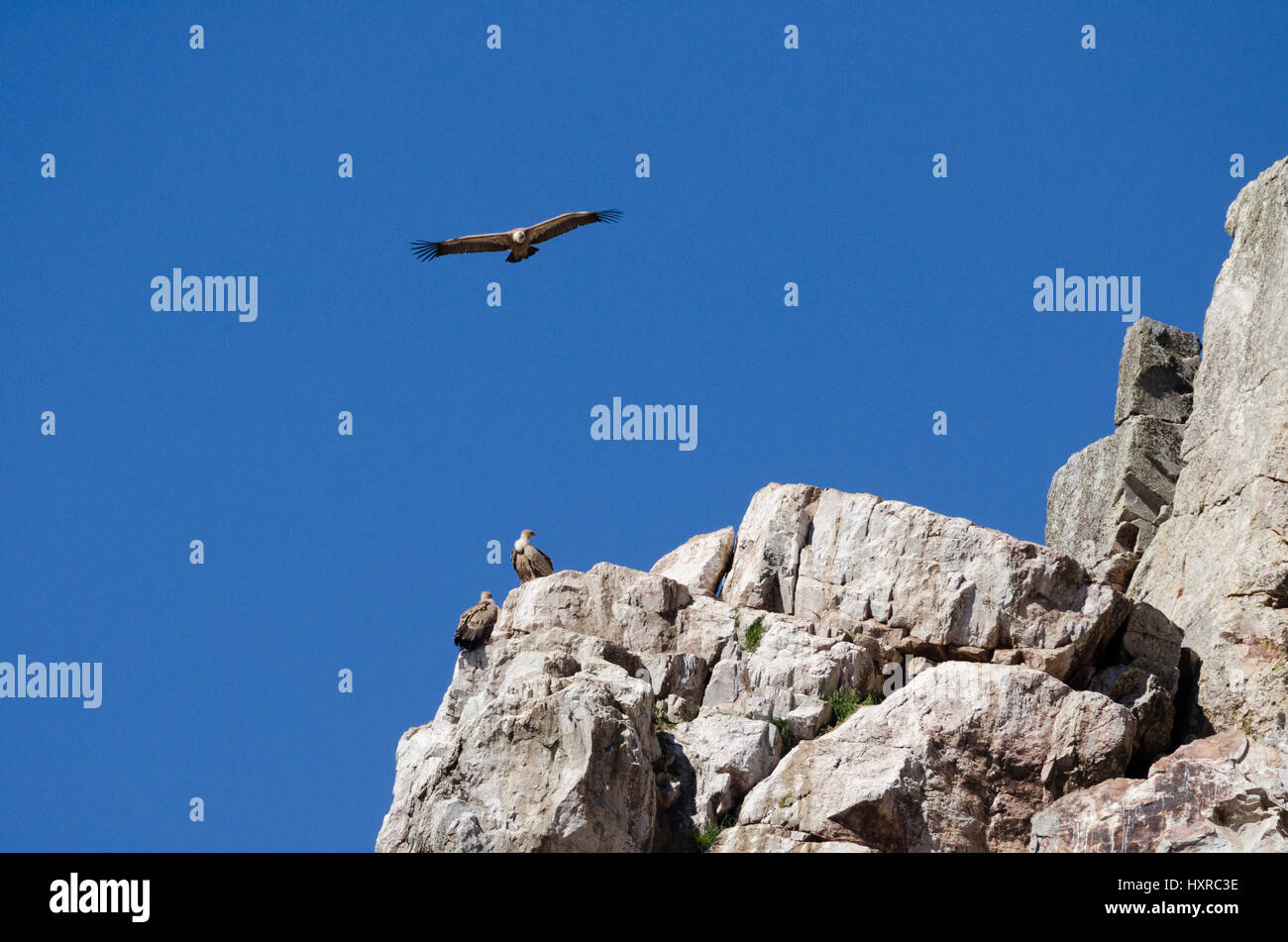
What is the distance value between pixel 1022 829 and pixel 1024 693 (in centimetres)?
236

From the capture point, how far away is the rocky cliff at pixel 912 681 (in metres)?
28.9

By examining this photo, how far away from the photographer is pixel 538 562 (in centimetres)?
3894

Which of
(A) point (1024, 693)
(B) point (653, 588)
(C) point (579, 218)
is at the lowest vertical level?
(A) point (1024, 693)

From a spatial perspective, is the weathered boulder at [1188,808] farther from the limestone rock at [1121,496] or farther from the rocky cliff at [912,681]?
the limestone rock at [1121,496]

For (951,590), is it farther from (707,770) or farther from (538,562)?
(538,562)

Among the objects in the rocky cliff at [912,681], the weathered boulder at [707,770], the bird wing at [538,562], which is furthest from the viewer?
the bird wing at [538,562]

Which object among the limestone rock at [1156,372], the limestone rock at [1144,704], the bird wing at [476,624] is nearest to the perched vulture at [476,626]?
the bird wing at [476,624]

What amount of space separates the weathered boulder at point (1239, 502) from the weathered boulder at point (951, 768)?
2.80m

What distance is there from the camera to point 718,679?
3372cm

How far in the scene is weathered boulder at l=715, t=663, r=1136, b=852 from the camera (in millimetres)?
29172

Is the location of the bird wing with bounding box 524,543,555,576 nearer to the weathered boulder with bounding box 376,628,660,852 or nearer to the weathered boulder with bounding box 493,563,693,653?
the weathered boulder with bounding box 493,563,693,653
